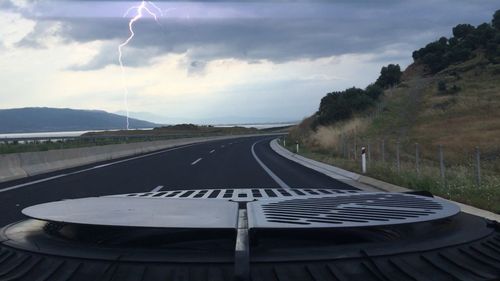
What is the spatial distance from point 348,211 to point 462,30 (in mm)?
137304

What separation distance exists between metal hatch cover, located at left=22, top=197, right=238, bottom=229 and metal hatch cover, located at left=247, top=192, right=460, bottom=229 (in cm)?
20

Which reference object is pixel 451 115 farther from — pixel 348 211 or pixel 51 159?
pixel 348 211

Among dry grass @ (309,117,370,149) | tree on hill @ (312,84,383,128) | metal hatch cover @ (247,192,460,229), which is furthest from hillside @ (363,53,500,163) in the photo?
metal hatch cover @ (247,192,460,229)

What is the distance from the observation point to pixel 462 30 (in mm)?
129500

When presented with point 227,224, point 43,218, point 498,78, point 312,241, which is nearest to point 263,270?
point 227,224

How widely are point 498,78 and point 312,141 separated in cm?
4694

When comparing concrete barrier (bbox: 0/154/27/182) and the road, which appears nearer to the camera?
the road

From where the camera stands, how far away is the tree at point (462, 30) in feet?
422

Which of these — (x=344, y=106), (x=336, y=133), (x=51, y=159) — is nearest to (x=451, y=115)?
(x=344, y=106)

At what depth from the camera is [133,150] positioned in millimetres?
39000

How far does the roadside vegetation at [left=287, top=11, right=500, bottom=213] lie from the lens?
49.8 feet

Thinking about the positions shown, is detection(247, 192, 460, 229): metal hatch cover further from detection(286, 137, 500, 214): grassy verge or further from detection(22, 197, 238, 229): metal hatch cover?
detection(286, 137, 500, 214): grassy verge

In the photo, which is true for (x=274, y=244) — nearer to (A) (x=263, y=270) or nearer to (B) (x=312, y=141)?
(A) (x=263, y=270)

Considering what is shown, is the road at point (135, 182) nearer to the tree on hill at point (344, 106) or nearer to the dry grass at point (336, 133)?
the dry grass at point (336, 133)
